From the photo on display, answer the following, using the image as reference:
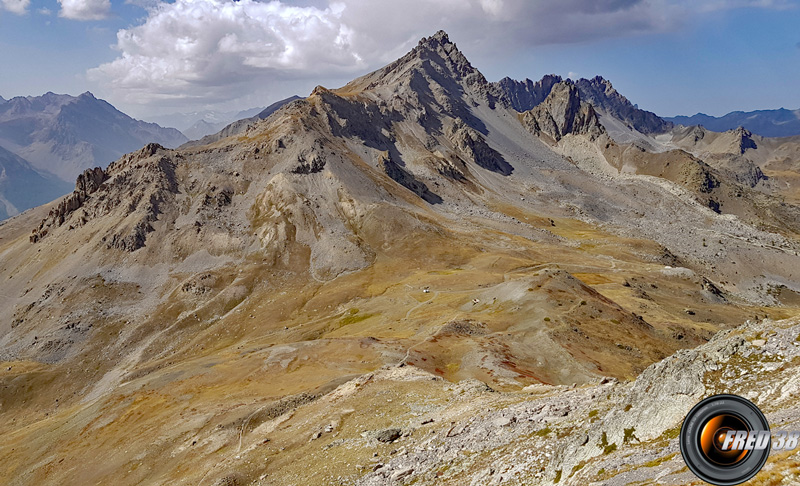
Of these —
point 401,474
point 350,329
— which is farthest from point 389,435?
point 350,329

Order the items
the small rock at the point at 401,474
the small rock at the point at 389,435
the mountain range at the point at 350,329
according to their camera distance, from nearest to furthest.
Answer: the mountain range at the point at 350,329 < the small rock at the point at 401,474 < the small rock at the point at 389,435

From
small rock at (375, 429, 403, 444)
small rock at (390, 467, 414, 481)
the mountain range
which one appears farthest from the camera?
small rock at (375, 429, 403, 444)

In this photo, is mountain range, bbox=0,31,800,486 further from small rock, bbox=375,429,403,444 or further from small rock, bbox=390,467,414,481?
small rock, bbox=375,429,403,444

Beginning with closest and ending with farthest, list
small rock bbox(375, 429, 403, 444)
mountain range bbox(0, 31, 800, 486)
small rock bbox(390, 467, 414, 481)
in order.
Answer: mountain range bbox(0, 31, 800, 486) → small rock bbox(390, 467, 414, 481) → small rock bbox(375, 429, 403, 444)

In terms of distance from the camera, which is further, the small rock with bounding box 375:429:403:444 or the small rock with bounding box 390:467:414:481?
the small rock with bounding box 375:429:403:444

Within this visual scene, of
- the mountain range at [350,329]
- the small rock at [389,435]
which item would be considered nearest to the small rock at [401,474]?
the mountain range at [350,329]

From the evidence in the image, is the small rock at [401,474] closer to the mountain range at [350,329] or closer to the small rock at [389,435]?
the mountain range at [350,329]

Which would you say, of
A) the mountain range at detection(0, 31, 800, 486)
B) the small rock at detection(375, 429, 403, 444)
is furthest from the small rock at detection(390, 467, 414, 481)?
the small rock at detection(375, 429, 403, 444)

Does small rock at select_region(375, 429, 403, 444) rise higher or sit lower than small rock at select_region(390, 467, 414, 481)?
lower
